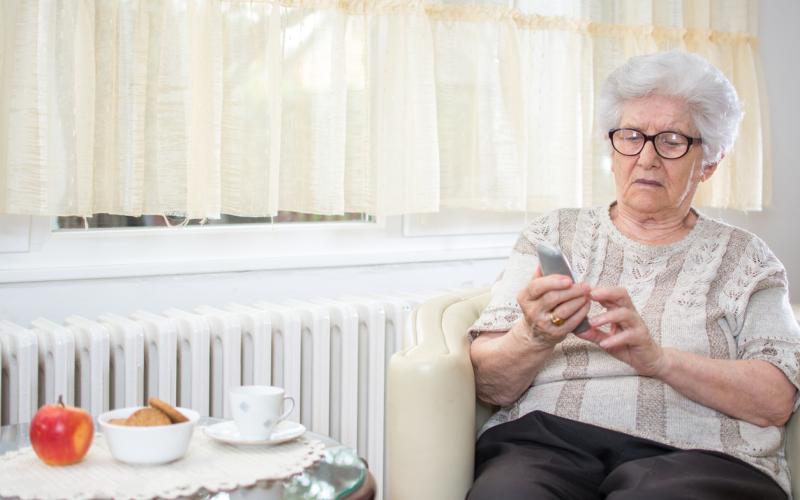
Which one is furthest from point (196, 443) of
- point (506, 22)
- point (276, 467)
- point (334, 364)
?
point (506, 22)

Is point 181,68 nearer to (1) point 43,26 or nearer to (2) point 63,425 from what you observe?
(1) point 43,26

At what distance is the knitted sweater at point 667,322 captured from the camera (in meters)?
1.70

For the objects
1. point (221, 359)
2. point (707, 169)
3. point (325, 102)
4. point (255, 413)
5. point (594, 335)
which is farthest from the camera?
point (325, 102)

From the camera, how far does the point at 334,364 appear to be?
2.24 metres

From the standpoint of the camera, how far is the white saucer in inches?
55.2

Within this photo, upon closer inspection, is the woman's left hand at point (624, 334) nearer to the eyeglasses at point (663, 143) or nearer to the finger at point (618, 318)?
the finger at point (618, 318)

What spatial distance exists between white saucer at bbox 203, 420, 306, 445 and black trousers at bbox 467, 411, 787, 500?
311 millimetres

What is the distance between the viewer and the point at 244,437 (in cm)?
141

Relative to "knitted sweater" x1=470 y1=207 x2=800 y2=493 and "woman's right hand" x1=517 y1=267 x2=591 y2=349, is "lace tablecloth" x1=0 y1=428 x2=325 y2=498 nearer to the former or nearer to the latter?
"woman's right hand" x1=517 y1=267 x2=591 y2=349

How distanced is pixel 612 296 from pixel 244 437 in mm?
625

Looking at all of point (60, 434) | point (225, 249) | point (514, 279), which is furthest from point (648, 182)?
point (60, 434)

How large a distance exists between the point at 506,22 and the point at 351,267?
2.41ft

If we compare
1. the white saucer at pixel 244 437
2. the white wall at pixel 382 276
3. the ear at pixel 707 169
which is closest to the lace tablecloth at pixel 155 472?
the white saucer at pixel 244 437

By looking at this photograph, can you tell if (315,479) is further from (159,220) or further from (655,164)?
(159,220)
